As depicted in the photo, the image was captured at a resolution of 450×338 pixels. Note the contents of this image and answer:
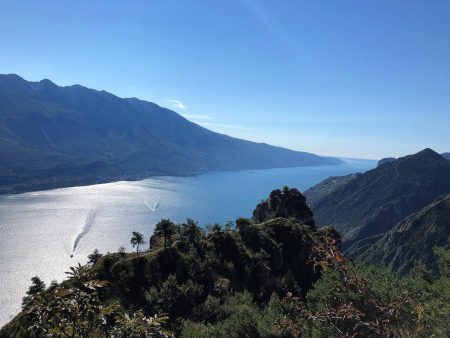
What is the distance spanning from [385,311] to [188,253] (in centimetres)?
7533

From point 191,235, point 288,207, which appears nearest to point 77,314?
point 191,235

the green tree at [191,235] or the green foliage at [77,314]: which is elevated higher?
the green foliage at [77,314]

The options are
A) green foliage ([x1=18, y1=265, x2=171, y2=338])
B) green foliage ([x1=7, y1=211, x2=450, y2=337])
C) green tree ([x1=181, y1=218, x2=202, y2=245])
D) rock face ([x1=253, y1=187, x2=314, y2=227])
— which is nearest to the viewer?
green foliage ([x1=18, y1=265, x2=171, y2=338])

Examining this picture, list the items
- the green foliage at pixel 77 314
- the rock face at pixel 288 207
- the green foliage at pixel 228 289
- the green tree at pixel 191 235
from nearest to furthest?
1. the green foliage at pixel 77 314
2. the green foliage at pixel 228 289
3. the green tree at pixel 191 235
4. the rock face at pixel 288 207

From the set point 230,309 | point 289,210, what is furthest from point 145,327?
point 289,210

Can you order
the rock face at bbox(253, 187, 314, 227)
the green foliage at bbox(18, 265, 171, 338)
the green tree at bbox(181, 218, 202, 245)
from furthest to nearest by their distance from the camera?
the rock face at bbox(253, 187, 314, 227) < the green tree at bbox(181, 218, 202, 245) < the green foliage at bbox(18, 265, 171, 338)

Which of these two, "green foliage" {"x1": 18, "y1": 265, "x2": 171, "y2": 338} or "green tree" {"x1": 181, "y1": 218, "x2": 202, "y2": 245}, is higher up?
"green foliage" {"x1": 18, "y1": 265, "x2": 171, "y2": 338}

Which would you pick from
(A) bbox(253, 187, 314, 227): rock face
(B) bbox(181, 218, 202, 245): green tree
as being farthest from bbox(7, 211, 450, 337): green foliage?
(A) bbox(253, 187, 314, 227): rock face

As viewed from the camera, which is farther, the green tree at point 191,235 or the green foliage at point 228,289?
the green tree at point 191,235

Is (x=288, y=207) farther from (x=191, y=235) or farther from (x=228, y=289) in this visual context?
(x=228, y=289)

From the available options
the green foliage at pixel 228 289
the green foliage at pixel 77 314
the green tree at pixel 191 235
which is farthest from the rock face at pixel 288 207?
the green foliage at pixel 77 314

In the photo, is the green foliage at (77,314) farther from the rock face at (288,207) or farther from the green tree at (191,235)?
the rock face at (288,207)

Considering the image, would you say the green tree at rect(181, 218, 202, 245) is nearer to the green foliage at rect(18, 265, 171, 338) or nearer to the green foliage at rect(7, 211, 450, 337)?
the green foliage at rect(7, 211, 450, 337)

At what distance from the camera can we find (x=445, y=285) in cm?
4856
